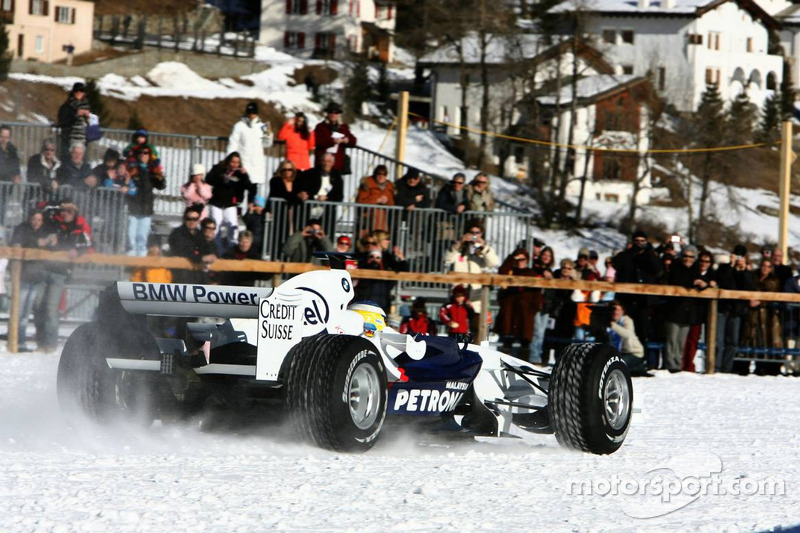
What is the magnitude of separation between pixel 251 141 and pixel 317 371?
9968 mm

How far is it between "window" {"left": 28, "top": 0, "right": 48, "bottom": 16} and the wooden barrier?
64.9m

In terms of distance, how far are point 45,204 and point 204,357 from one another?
7.72 m

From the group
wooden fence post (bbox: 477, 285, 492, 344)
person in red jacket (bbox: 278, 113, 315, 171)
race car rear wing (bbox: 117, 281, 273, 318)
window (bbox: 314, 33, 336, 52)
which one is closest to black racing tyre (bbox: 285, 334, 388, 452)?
race car rear wing (bbox: 117, 281, 273, 318)

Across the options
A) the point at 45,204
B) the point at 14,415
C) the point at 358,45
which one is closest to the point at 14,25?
the point at 358,45

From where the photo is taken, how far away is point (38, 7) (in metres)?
76.2

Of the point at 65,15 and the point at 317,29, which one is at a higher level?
the point at 317,29

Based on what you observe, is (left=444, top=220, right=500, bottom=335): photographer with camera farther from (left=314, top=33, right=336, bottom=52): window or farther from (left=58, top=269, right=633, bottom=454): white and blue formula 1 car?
(left=314, top=33, right=336, bottom=52): window

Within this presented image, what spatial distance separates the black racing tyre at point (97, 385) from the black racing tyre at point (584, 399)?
266 cm

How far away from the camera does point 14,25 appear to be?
74500 millimetres

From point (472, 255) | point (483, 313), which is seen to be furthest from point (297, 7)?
point (483, 313)

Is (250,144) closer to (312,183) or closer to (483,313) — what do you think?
(312,183)

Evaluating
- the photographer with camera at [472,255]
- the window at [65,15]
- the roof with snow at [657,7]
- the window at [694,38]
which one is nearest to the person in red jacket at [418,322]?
the photographer with camera at [472,255]

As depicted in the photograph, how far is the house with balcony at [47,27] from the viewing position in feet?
243

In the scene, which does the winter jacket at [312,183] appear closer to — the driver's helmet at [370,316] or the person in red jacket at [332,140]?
the person in red jacket at [332,140]
